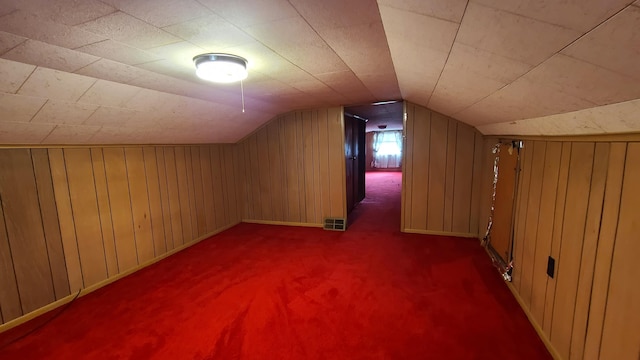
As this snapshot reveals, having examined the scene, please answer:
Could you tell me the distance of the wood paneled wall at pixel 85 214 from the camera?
2.08m

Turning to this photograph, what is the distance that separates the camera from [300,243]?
363 cm

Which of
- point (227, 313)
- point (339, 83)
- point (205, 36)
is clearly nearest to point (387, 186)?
point (339, 83)

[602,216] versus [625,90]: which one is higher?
[625,90]

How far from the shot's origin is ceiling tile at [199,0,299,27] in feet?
3.48

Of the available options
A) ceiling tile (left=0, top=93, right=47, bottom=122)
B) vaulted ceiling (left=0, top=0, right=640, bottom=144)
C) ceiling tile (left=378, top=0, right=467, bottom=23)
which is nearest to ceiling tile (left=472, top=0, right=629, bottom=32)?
vaulted ceiling (left=0, top=0, right=640, bottom=144)

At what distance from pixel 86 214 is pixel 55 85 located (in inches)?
53.5

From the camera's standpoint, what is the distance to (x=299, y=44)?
5.00 ft

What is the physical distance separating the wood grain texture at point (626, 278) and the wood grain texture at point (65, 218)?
3.78 m

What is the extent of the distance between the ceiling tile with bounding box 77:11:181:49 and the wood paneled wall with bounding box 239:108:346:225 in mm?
2818

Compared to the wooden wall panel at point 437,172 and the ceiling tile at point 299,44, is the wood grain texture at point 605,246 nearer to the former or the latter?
the ceiling tile at point 299,44

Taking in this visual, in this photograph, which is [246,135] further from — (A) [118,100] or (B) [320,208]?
(A) [118,100]

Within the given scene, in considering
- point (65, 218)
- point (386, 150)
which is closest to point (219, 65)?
point (65, 218)

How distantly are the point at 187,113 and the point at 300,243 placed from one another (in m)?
2.10

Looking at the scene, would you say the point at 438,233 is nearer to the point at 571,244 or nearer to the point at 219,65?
the point at 571,244
